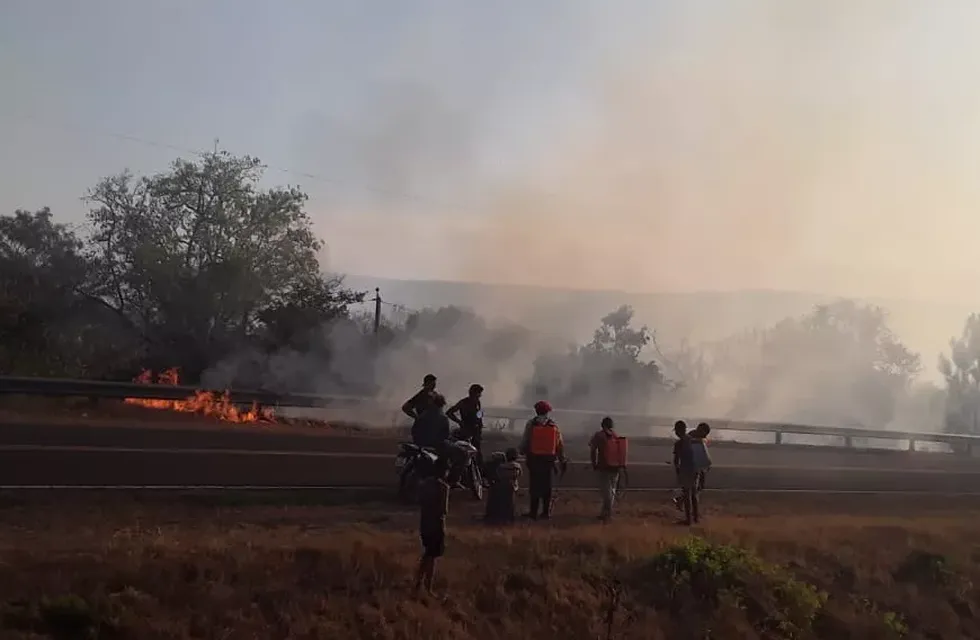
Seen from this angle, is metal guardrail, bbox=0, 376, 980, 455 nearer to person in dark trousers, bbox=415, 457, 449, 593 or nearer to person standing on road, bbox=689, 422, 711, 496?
person standing on road, bbox=689, 422, 711, 496

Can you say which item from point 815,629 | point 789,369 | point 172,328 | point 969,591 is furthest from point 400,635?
point 789,369

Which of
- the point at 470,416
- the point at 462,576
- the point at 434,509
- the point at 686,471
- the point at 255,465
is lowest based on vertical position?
the point at 462,576

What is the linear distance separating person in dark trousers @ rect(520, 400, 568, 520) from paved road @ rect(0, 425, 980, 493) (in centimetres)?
342

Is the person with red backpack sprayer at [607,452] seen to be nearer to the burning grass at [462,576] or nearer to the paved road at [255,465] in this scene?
the burning grass at [462,576]

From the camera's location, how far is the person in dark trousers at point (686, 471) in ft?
51.9

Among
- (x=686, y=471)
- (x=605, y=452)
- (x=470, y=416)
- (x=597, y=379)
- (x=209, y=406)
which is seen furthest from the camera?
(x=597, y=379)

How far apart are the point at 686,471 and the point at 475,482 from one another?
3.38 metres

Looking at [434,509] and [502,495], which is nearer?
[434,509]

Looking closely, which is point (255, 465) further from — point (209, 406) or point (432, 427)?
point (209, 406)

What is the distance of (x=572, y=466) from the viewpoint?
860 inches

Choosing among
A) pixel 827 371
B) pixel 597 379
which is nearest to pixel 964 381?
pixel 827 371

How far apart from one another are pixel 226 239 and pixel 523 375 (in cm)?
1077

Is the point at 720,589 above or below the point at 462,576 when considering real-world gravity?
below

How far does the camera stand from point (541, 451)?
14320mm
